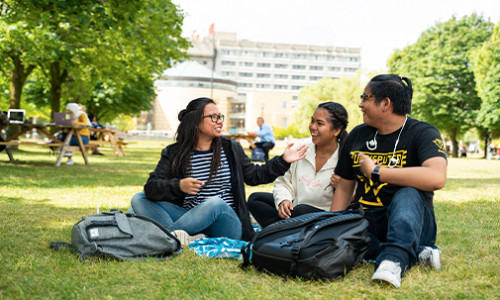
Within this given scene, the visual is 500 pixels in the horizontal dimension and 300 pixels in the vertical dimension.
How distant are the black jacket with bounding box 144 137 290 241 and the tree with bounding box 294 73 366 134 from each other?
49.3m

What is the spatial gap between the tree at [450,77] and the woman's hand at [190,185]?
3739 centimetres

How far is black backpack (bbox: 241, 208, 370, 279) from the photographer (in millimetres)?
3107

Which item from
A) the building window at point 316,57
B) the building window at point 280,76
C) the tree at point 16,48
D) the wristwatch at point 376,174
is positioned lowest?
the wristwatch at point 376,174

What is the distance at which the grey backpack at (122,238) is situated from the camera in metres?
3.51

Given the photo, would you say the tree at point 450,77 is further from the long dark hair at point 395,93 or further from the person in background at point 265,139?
the long dark hair at point 395,93

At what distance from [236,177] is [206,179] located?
26 centimetres

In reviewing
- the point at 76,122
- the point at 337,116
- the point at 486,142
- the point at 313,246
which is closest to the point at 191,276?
the point at 313,246

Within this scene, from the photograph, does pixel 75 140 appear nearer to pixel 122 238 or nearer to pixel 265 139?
pixel 265 139

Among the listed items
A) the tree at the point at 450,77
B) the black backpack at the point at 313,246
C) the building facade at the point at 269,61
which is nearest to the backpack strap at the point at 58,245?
the black backpack at the point at 313,246

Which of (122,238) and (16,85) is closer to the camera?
(122,238)

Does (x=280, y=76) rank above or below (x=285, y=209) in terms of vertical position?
above

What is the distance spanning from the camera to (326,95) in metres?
61.4

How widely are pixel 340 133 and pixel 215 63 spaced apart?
13200cm

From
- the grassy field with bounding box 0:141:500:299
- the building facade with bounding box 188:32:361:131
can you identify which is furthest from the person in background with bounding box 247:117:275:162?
the building facade with bounding box 188:32:361:131
